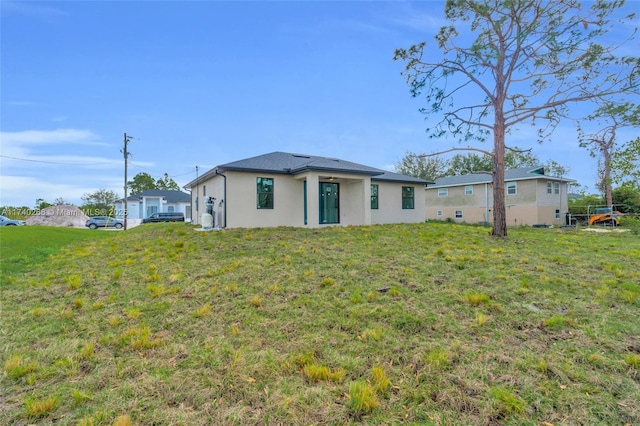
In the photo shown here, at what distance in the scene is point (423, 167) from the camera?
38.0 meters

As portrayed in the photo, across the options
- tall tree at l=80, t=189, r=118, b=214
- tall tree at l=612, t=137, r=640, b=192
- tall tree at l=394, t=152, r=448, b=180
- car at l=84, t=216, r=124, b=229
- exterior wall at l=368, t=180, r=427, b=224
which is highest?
tall tree at l=394, t=152, r=448, b=180

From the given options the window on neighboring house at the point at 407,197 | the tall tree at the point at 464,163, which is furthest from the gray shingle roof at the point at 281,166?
the tall tree at the point at 464,163

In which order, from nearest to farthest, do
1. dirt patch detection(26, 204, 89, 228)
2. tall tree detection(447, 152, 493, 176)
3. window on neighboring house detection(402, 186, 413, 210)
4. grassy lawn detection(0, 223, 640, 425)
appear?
grassy lawn detection(0, 223, 640, 425), window on neighboring house detection(402, 186, 413, 210), dirt patch detection(26, 204, 89, 228), tall tree detection(447, 152, 493, 176)

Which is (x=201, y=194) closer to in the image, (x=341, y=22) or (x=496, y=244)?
(x=341, y=22)

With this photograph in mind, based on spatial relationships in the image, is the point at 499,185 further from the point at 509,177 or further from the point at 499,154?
the point at 509,177

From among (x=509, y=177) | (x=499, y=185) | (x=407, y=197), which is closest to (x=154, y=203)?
(x=407, y=197)

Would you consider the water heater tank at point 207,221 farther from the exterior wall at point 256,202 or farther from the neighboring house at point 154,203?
the neighboring house at point 154,203

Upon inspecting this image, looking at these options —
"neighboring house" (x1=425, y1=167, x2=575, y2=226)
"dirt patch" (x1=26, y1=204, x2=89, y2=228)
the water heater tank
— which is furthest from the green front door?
"dirt patch" (x1=26, y1=204, x2=89, y2=228)

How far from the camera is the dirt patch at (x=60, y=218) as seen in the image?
2881cm

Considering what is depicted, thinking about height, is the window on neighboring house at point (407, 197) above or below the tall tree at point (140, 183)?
below

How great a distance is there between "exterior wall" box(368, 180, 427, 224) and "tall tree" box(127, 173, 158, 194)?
5054 cm

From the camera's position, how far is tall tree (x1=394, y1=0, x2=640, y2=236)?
10531 mm

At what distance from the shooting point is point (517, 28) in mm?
11102

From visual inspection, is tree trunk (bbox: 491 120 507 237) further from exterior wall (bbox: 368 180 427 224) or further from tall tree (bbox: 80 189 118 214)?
tall tree (bbox: 80 189 118 214)
